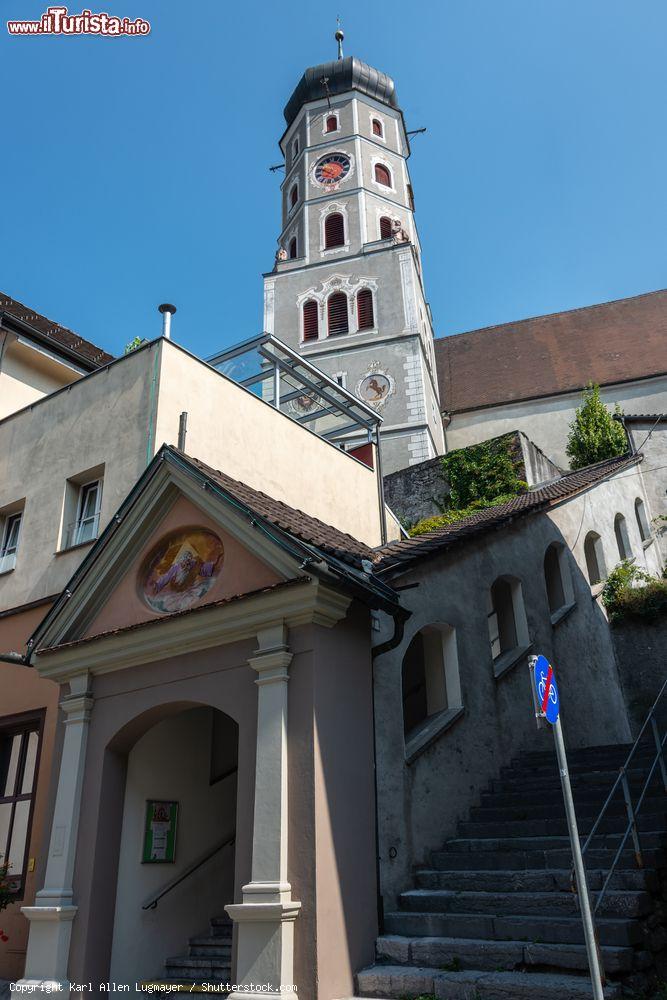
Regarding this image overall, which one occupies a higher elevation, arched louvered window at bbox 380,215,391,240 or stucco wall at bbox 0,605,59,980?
arched louvered window at bbox 380,215,391,240

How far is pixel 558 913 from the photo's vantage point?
698 cm

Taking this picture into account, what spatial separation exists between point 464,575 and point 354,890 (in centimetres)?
476

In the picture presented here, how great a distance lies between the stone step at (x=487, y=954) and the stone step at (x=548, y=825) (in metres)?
1.68

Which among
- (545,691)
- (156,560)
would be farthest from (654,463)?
(545,691)

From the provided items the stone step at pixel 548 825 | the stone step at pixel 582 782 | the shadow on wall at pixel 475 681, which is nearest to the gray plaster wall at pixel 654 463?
the shadow on wall at pixel 475 681

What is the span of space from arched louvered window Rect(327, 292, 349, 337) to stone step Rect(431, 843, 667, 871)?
94.6 ft

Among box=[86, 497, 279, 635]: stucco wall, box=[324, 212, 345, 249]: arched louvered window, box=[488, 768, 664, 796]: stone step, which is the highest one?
box=[324, 212, 345, 249]: arched louvered window

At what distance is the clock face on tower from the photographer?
39.4 m

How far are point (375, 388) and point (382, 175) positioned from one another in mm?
13221

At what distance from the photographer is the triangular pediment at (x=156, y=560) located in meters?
9.37

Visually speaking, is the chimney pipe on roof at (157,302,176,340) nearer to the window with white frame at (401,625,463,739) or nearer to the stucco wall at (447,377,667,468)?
the window with white frame at (401,625,463,739)

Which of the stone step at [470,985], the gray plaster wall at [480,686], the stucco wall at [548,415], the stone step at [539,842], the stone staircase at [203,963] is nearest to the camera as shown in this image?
the stone step at [470,985]

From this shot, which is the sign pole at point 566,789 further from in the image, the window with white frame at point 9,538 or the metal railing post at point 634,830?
the window with white frame at point 9,538

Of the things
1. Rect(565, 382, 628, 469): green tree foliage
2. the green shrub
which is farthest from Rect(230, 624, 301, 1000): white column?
Rect(565, 382, 628, 469): green tree foliage
